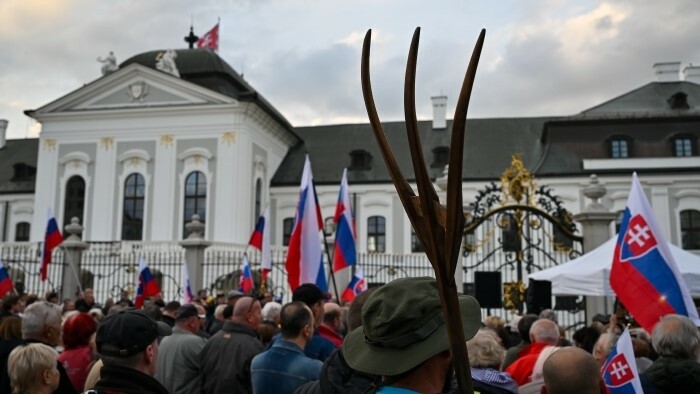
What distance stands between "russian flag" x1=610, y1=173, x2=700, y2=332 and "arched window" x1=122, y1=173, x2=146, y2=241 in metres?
24.8

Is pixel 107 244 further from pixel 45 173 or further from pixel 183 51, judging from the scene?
pixel 183 51

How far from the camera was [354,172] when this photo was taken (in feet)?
104

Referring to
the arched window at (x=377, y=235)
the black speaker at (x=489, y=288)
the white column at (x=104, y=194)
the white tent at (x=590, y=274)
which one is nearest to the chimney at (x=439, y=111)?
the arched window at (x=377, y=235)

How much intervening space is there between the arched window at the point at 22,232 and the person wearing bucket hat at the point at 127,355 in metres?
32.6

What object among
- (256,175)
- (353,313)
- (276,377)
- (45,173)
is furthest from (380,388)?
(45,173)

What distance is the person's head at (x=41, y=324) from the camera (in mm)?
4293

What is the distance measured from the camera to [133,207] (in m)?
28.7

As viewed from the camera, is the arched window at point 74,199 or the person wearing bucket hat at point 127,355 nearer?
the person wearing bucket hat at point 127,355

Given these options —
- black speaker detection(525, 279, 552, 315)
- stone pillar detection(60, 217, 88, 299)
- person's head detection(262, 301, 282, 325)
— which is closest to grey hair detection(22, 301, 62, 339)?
person's head detection(262, 301, 282, 325)

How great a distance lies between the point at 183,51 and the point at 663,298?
2944 centimetres

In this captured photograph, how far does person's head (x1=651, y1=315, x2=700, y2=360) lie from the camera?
3.73m

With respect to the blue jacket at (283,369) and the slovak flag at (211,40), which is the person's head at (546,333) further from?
the slovak flag at (211,40)

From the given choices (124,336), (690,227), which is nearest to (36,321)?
(124,336)

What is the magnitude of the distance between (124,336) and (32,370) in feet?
3.10
